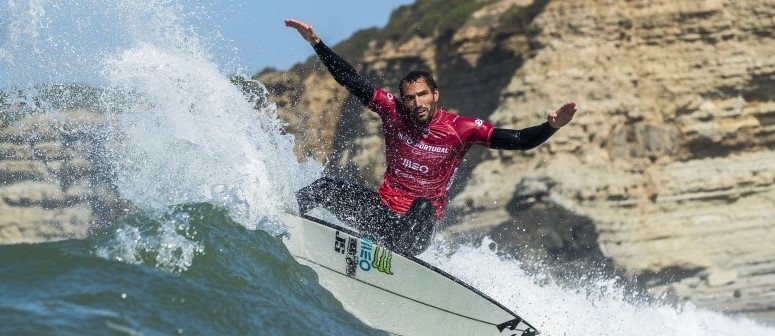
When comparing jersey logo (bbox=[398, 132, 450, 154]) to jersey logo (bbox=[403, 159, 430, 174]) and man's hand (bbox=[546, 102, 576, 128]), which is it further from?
man's hand (bbox=[546, 102, 576, 128])

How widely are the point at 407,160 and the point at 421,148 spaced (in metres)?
0.16

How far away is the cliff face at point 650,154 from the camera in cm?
1948

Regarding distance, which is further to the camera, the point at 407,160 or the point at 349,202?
the point at 349,202

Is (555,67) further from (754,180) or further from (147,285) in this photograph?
(147,285)

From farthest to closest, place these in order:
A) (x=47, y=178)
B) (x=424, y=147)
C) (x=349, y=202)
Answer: (x=47, y=178)
(x=349, y=202)
(x=424, y=147)

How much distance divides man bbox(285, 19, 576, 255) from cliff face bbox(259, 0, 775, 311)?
11111 millimetres

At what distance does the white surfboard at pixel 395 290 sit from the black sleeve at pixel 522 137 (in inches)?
42.8

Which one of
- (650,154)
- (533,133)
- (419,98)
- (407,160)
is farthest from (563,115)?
(650,154)

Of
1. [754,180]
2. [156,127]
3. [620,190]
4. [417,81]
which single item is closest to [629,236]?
[620,190]

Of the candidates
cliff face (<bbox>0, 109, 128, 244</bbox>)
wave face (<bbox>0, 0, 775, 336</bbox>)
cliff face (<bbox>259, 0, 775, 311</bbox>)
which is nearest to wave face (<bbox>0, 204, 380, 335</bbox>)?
wave face (<bbox>0, 0, 775, 336</bbox>)

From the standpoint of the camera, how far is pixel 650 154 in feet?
65.6

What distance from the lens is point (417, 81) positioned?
797 cm

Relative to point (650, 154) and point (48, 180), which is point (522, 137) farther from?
point (48, 180)

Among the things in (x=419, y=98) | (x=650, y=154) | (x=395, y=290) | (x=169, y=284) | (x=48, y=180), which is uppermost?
(x=419, y=98)
